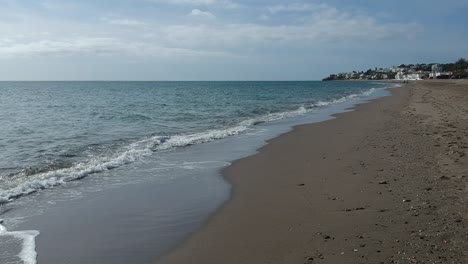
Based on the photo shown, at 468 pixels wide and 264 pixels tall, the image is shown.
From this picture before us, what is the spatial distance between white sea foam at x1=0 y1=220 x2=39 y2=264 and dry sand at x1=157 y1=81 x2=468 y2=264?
1697mm

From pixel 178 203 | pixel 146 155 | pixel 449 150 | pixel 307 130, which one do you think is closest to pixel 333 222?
pixel 178 203

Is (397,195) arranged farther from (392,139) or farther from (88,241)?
(392,139)

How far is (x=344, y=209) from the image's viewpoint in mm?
6660

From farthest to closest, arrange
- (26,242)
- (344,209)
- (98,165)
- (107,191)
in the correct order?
(98,165), (107,191), (344,209), (26,242)

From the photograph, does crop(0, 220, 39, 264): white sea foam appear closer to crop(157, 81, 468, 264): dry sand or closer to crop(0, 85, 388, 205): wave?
crop(157, 81, 468, 264): dry sand

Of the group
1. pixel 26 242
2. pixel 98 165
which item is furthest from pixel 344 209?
pixel 98 165

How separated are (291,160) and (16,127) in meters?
15.1

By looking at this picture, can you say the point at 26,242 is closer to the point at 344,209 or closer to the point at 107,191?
the point at 107,191

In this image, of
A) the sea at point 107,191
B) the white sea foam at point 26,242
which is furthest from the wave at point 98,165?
the white sea foam at point 26,242

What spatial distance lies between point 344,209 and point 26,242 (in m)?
4.83

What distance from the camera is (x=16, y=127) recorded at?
2002cm

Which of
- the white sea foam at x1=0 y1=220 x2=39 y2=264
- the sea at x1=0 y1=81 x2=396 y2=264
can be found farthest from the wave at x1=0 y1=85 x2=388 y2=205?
the white sea foam at x1=0 y1=220 x2=39 y2=264

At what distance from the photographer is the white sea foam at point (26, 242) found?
16.8 feet

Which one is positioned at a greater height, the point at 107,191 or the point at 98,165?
the point at 98,165
